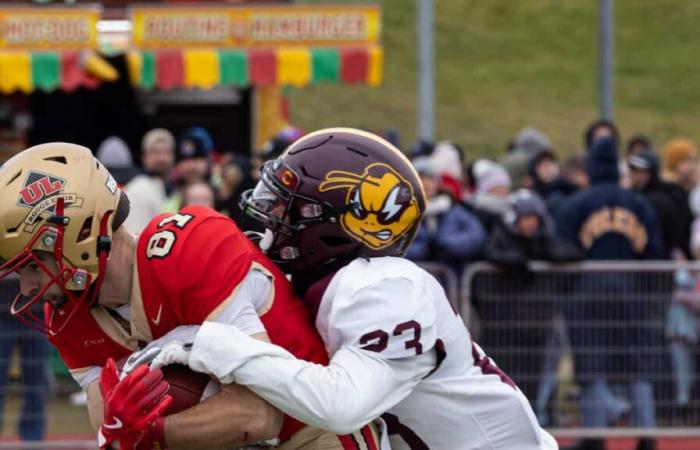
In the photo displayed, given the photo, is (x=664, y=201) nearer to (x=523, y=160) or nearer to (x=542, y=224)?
(x=542, y=224)

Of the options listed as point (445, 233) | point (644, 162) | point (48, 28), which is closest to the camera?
point (445, 233)

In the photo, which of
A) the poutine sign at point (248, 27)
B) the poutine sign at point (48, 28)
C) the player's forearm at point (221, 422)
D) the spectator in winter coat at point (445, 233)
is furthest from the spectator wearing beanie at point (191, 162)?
the player's forearm at point (221, 422)

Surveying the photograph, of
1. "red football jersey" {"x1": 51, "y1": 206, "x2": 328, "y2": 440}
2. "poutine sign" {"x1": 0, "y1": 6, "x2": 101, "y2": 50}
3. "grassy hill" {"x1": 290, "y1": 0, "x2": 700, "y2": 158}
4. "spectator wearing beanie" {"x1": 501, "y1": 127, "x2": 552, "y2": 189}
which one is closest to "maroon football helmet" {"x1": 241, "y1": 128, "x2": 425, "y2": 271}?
"red football jersey" {"x1": 51, "y1": 206, "x2": 328, "y2": 440}

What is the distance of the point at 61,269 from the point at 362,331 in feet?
2.52

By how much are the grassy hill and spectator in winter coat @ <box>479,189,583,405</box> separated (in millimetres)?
20064

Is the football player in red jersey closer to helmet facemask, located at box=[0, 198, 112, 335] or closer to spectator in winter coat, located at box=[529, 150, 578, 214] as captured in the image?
helmet facemask, located at box=[0, 198, 112, 335]

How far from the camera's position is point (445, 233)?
28.3 ft

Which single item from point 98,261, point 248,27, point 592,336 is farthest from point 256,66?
point 98,261

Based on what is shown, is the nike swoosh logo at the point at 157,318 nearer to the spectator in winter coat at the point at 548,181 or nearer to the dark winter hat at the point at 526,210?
the dark winter hat at the point at 526,210

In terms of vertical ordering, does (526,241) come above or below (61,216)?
below

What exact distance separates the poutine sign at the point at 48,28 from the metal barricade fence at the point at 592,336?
658cm

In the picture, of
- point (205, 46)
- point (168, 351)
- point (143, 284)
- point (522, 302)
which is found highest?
point (205, 46)

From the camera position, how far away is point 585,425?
842 cm

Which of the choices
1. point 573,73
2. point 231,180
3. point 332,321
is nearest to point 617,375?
point 231,180
